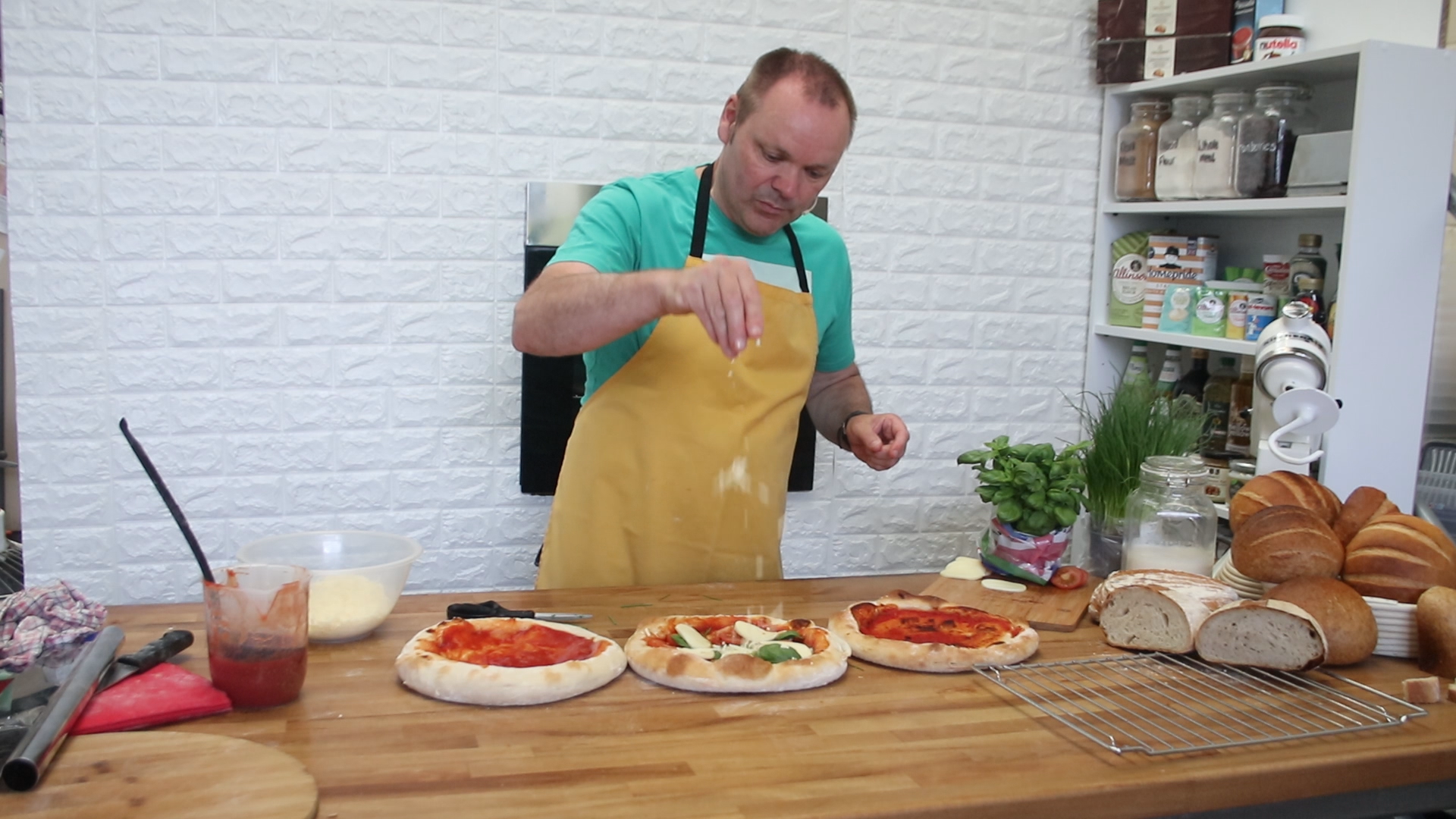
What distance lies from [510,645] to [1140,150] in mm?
2593

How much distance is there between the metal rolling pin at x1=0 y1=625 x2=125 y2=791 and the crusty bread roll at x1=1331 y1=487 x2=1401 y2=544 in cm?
183

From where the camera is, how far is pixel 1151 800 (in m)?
1.29

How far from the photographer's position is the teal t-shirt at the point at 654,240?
2104 millimetres

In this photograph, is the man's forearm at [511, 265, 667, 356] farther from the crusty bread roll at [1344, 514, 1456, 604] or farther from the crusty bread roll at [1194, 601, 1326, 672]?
the crusty bread roll at [1344, 514, 1456, 604]

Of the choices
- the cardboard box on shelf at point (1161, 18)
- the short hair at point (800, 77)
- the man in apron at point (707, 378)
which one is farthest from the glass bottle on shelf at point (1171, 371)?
the short hair at point (800, 77)

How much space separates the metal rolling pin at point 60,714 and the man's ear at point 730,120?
129 centimetres

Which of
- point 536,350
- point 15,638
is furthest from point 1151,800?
point 15,638

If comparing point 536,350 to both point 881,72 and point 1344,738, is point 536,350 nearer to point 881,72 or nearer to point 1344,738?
→ point 1344,738

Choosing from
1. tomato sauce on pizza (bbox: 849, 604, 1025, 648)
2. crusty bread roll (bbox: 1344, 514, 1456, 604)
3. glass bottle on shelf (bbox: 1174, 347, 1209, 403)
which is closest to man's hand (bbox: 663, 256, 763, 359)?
tomato sauce on pizza (bbox: 849, 604, 1025, 648)

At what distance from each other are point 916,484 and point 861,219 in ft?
2.67

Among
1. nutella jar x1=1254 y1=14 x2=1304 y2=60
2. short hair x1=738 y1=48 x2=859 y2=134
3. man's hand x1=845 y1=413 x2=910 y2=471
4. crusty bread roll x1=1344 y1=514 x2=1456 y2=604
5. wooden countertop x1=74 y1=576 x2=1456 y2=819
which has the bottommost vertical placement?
wooden countertop x1=74 y1=576 x2=1456 y2=819

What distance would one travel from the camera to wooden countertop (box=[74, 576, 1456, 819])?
119 centimetres

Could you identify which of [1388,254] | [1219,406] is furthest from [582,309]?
[1219,406]

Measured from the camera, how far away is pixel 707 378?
7.03 ft
